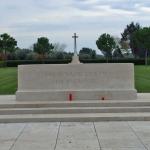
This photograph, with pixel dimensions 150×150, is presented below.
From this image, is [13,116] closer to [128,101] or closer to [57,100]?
[57,100]

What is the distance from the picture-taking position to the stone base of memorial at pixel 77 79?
14.6 meters

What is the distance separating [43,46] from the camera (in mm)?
82000

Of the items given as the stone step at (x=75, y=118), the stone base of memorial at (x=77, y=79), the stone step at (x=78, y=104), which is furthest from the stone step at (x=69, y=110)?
the stone base of memorial at (x=77, y=79)

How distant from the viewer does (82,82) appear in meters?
14.7

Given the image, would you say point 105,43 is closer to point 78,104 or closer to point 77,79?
point 77,79
